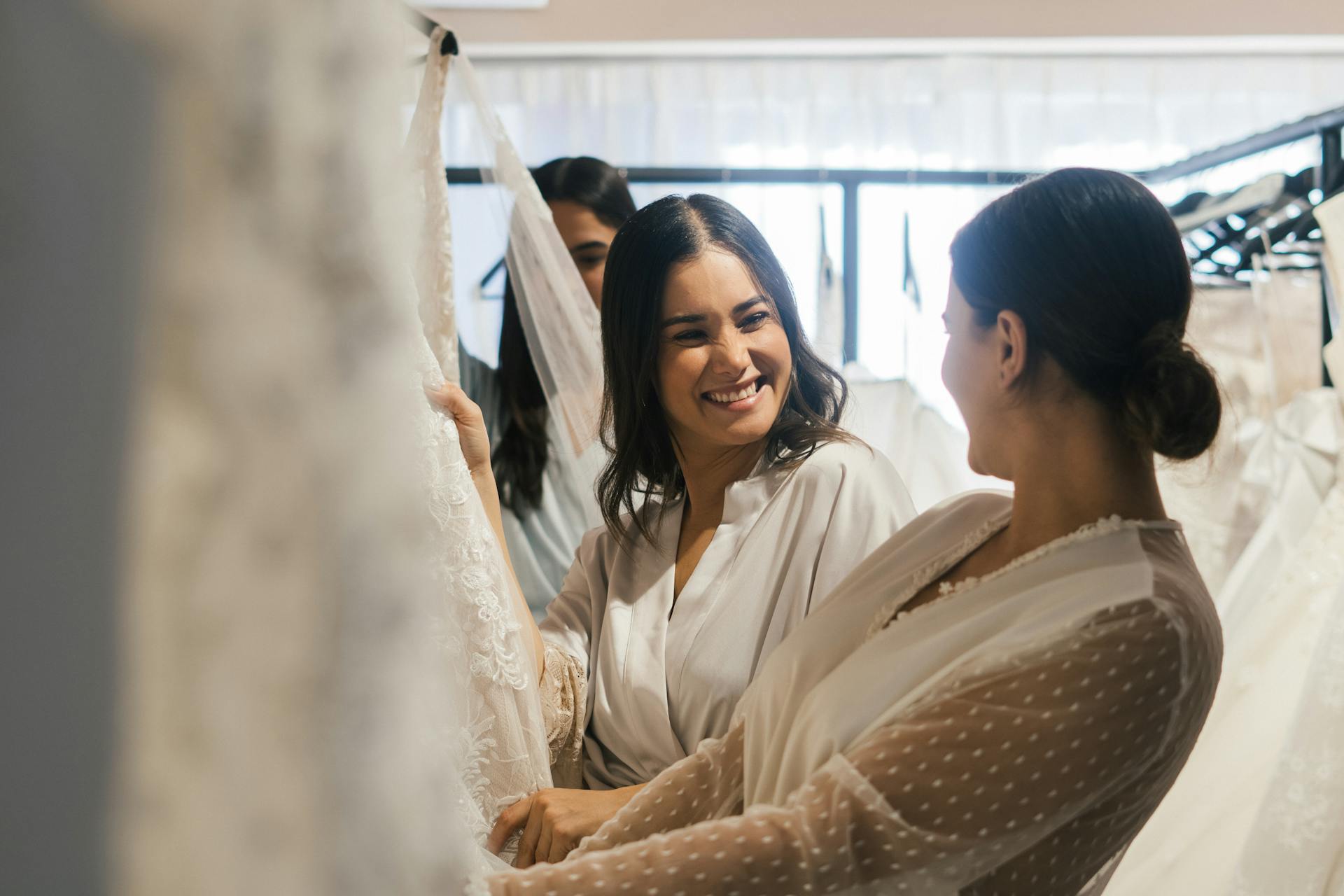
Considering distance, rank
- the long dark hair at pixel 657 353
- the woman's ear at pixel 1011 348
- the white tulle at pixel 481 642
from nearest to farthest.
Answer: the woman's ear at pixel 1011 348
the white tulle at pixel 481 642
the long dark hair at pixel 657 353

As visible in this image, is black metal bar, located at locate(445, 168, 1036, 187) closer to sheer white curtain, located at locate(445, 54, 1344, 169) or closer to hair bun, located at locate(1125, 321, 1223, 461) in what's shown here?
sheer white curtain, located at locate(445, 54, 1344, 169)

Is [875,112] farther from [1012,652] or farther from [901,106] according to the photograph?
[1012,652]

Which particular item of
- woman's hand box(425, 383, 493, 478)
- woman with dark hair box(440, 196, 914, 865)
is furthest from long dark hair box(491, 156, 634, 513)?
woman's hand box(425, 383, 493, 478)

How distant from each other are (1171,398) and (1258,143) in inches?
63.7

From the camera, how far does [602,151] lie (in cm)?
382

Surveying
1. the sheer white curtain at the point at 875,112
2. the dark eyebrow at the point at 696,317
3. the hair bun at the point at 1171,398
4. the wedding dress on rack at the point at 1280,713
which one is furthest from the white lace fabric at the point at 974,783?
the sheer white curtain at the point at 875,112

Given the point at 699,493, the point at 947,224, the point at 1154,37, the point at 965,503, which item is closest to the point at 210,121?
the point at 965,503

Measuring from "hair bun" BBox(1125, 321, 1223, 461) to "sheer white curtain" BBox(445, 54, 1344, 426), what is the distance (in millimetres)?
2953

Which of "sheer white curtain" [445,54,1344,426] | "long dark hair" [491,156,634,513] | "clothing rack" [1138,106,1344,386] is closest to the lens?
"clothing rack" [1138,106,1344,386]

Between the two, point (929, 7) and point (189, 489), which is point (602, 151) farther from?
point (189, 489)

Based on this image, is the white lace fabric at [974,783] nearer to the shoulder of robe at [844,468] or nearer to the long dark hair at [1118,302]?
the long dark hair at [1118,302]

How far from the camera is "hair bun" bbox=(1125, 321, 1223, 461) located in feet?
2.52

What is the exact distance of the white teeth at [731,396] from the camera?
4.13 ft

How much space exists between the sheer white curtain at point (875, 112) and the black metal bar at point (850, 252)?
1167 mm
